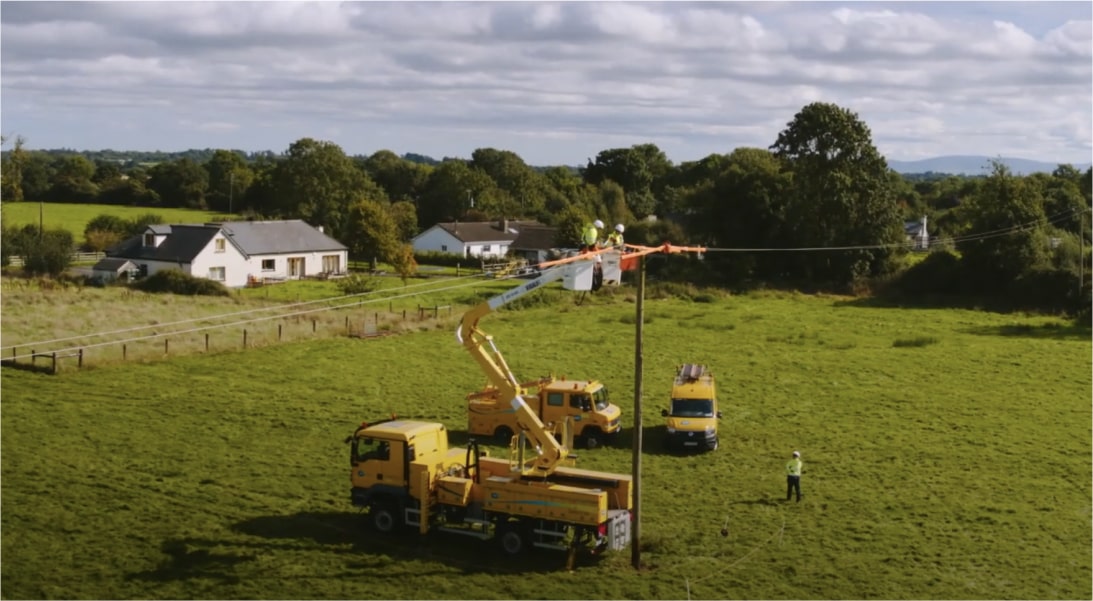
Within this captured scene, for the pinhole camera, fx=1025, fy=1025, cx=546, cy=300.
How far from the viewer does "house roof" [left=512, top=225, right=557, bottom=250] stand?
295 feet

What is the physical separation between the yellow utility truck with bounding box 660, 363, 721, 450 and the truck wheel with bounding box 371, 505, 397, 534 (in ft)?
33.0

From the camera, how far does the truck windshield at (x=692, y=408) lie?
29938 millimetres

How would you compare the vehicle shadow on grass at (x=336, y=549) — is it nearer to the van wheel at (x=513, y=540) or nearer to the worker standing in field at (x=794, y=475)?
the van wheel at (x=513, y=540)

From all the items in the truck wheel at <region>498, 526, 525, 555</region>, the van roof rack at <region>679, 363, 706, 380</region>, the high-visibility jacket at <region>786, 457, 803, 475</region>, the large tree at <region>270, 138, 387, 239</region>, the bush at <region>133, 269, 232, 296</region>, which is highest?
the large tree at <region>270, 138, 387, 239</region>

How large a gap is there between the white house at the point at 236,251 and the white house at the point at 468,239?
16.1 m

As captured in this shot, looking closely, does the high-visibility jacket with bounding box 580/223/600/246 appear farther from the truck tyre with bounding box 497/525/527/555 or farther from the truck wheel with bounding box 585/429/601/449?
the truck wheel with bounding box 585/429/601/449

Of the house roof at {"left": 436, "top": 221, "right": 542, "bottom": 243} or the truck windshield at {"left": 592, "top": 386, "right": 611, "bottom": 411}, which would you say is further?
the house roof at {"left": 436, "top": 221, "right": 542, "bottom": 243}

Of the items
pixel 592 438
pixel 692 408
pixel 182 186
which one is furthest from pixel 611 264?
pixel 182 186

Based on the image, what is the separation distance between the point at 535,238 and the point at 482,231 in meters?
8.88

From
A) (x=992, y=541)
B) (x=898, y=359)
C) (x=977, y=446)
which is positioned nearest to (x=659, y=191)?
(x=898, y=359)

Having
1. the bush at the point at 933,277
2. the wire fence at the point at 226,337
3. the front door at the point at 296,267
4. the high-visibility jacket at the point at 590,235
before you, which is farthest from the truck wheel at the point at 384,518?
the front door at the point at 296,267

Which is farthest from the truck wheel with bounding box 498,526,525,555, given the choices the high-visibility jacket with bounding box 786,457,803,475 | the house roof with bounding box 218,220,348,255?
the house roof with bounding box 218,220,348,255

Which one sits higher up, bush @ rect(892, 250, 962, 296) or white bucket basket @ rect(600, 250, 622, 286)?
white bucket basket @ rect(600, 250, 622, 286)

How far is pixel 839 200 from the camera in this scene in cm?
6962
